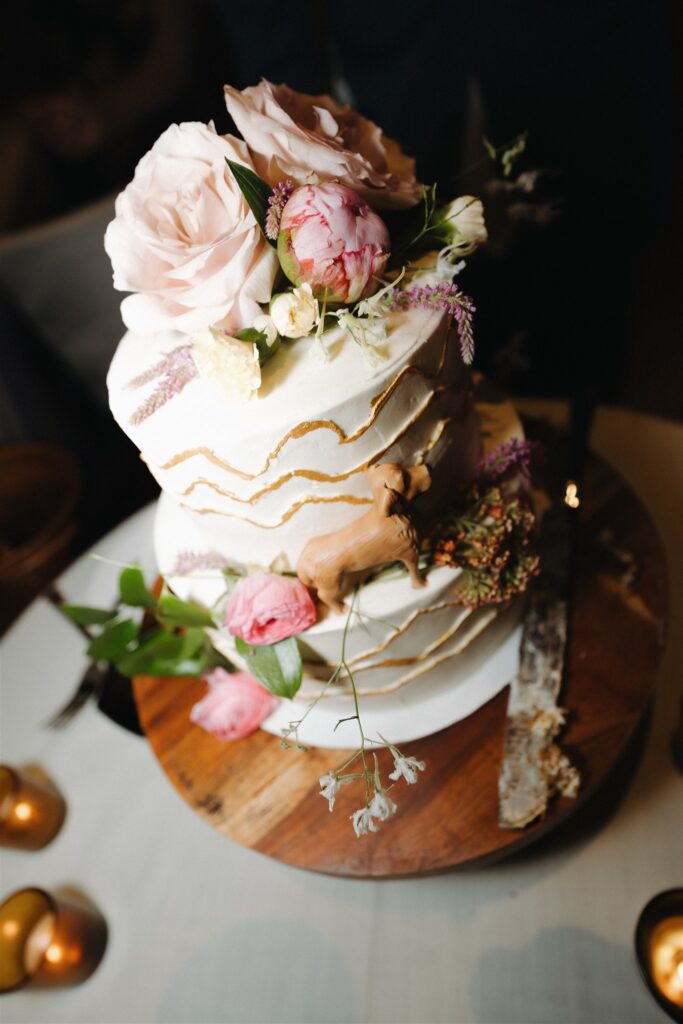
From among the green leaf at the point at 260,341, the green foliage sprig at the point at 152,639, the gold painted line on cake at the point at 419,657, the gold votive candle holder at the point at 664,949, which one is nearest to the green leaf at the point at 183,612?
the green foliage sprig at the point at 152,639

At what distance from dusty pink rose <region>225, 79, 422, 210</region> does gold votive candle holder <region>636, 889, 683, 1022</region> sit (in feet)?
3.48

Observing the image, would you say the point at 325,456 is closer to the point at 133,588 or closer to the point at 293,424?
the point at 293,424

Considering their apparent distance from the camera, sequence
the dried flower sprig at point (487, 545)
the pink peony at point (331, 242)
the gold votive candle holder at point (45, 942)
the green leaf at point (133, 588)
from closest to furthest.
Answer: the pink peony at point (331, 242), the dried flower sprig at point (487, 545), the gold votive candle holder at point (45, 942), the green leaf at point (133, 588)

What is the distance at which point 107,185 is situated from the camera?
12.0 feet

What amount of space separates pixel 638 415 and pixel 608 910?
3.75ft

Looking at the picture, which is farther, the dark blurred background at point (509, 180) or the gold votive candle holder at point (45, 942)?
the dark blurred background at point (509, 180)

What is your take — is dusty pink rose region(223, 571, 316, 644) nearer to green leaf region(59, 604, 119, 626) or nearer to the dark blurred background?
green leaf region(59, 604, 119, 626)

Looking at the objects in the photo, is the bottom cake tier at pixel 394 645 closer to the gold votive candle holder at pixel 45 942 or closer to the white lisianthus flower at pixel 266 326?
the white lisianthus flower at pixel 266 326

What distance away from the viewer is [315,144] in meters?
0.87

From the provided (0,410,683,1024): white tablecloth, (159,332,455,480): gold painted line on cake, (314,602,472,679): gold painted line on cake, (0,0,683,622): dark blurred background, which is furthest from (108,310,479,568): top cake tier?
(0,0,683,622): dark blurred background

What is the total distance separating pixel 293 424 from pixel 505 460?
0.42 meters

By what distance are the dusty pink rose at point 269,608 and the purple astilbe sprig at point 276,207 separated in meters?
0.46

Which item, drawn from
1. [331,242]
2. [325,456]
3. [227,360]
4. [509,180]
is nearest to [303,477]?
[325,456]

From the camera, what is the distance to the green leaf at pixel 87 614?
1.34 m
